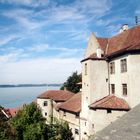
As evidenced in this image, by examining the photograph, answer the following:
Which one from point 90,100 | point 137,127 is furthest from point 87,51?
point 137,127

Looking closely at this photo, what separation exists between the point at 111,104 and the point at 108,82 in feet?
13.6

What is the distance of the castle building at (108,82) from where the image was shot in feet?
88.4

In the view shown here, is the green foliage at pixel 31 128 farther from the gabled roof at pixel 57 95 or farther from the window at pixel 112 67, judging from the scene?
the gabled roof at pixel 57 95

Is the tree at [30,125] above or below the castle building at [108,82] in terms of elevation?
below

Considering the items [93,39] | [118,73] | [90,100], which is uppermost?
[93,39]

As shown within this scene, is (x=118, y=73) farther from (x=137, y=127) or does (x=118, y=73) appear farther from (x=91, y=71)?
(x=137, y=127)

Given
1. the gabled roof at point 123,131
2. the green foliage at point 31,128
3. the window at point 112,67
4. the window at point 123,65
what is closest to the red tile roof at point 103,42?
the window at point 112,67

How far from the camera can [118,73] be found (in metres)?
29.7

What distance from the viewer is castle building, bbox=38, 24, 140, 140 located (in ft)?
88.4

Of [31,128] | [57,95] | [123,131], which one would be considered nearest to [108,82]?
[31,128]

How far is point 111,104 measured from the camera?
92.9 feet

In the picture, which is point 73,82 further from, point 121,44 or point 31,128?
point 31,128

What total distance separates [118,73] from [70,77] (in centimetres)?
4317

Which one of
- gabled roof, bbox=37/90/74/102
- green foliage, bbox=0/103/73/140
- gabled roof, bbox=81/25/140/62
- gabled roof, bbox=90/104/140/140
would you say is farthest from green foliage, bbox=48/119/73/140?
gabled roof, bbox=90/104/140/140
